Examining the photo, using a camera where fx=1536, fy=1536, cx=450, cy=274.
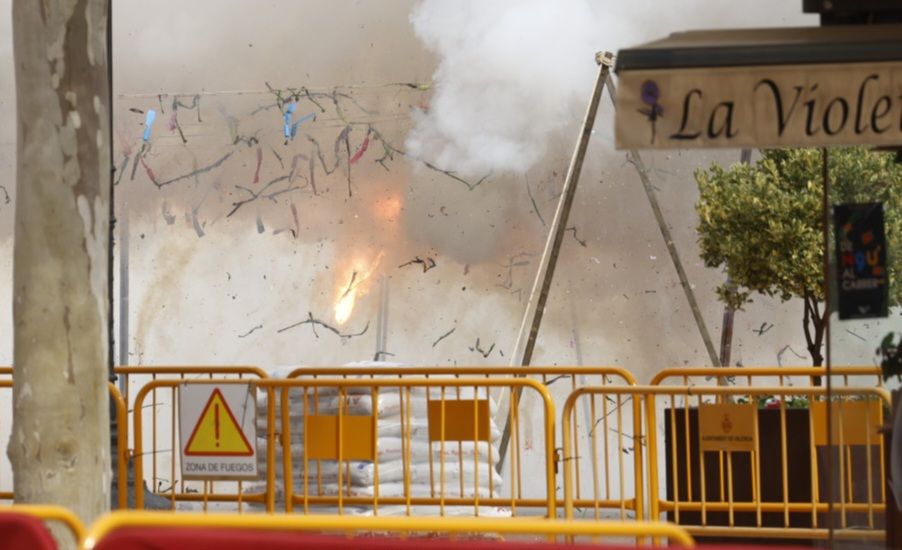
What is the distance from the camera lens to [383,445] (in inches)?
411

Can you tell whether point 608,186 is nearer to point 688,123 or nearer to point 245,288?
point 245,288

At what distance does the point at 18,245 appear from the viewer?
6.84 metres

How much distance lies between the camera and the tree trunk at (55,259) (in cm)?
673

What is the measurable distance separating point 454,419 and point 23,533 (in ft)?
16.5

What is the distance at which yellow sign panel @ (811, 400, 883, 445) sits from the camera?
6355 millimetres

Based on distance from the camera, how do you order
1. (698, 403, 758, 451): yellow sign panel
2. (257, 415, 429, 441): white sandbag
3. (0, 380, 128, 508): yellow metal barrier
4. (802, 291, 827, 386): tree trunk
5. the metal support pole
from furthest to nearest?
the metal support pole < (802, 291, 827, 386): tree trunk < (257, 415, 429, 441): white sandbag < (0, 380, 128, 508): yellow metal barrier < (698, 403, 758, 451): yellow sign panel

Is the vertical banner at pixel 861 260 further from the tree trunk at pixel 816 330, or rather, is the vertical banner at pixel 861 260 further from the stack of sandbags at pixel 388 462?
the tree trunk at pixel 816 330

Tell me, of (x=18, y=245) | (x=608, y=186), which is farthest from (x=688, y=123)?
(x=608, y=186)

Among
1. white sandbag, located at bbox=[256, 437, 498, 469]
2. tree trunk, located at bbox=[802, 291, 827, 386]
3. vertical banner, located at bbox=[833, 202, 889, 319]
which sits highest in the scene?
vertical banner, located at bbox=[833, 202, 889, 319]

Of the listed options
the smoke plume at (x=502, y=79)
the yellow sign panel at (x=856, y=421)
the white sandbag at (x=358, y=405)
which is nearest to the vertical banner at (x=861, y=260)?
the yellow sign panel at (x=856, y=421)

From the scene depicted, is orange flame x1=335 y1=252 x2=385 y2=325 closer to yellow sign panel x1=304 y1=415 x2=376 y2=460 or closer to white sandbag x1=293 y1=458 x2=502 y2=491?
white sandbag x1=293 y1=458 x2=502 y2=491

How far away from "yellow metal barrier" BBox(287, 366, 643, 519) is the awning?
2.97 meters

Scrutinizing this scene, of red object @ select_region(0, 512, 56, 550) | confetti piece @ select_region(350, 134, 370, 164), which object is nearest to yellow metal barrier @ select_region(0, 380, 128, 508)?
red object @ select_region(0, 512, 56, 550)

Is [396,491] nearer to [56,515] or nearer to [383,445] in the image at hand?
[383,445]
